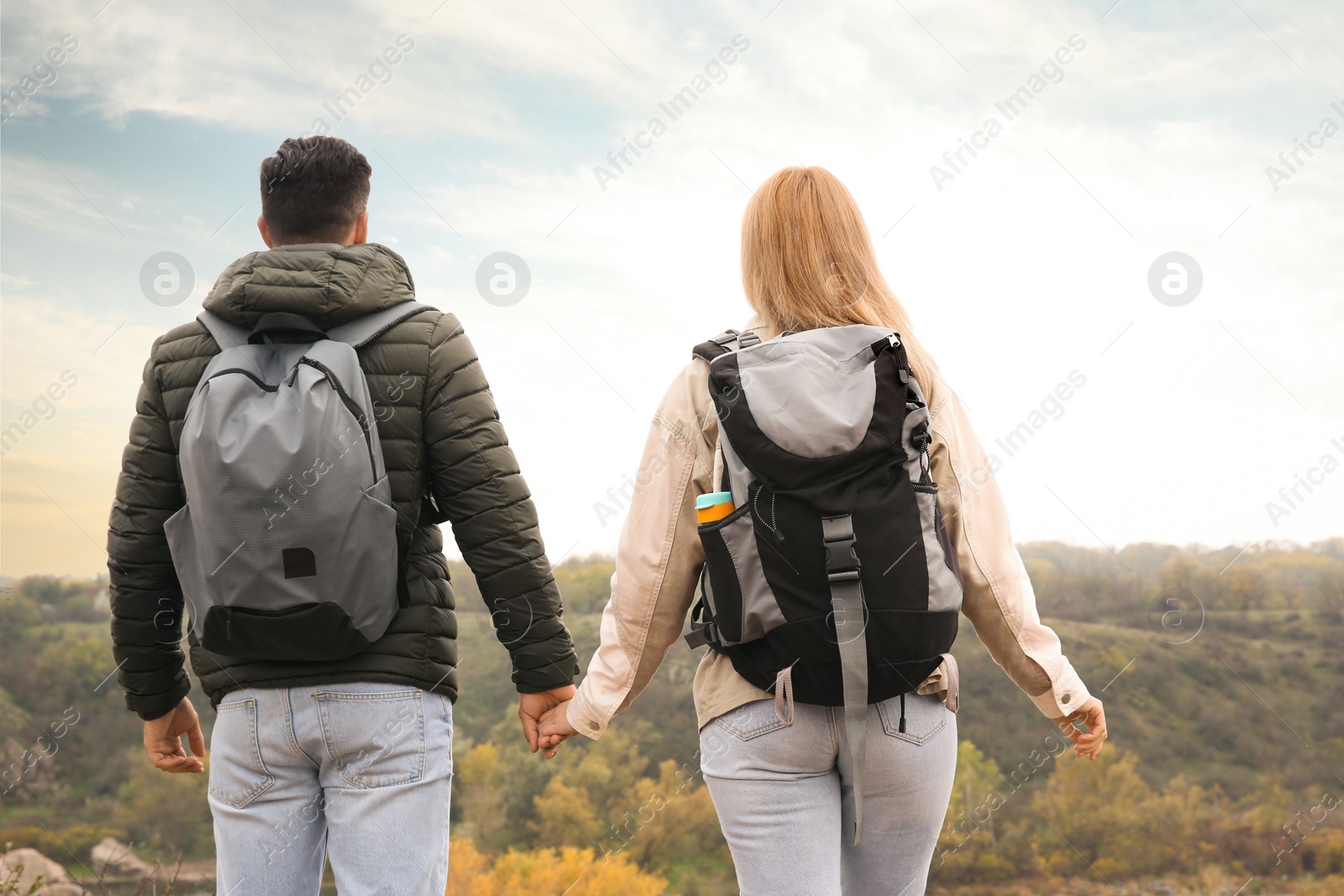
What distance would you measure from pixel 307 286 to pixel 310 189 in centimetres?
23

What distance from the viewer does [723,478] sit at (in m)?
1.32

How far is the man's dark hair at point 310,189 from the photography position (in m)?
1.53

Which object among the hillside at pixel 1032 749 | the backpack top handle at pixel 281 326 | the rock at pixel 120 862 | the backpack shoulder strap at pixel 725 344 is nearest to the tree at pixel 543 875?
the hillside at pixel 1032 749

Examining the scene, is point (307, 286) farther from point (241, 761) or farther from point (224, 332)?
point (241, 761)

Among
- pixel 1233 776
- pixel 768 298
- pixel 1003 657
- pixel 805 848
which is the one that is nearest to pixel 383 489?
pixel 768 298

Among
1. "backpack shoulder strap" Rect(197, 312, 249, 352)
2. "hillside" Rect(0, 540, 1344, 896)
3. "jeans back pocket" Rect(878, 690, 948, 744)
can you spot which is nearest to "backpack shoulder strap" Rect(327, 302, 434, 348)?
"backpack shoulder strap" Rect(197, 312, 249, 352)

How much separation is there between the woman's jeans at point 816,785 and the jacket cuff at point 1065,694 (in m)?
0.29

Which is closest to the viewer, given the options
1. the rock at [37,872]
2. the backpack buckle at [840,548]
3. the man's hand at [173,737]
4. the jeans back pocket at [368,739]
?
the backpack buckle at [840,548]

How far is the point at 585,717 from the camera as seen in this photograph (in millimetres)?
1510

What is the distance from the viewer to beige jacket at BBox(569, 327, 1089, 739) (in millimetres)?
1405

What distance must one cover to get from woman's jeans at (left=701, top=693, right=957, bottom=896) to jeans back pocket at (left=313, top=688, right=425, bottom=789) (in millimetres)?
468

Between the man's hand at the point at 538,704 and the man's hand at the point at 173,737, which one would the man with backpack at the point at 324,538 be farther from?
the man's hand at the point at 173,737

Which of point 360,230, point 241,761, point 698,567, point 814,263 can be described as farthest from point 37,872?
point 814,263

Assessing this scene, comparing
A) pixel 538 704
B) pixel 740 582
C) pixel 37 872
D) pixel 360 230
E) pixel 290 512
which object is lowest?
pixel 37 872
